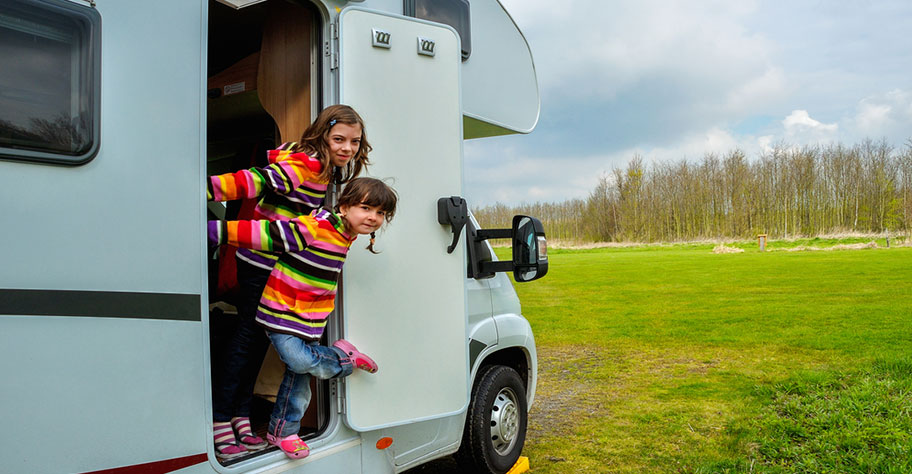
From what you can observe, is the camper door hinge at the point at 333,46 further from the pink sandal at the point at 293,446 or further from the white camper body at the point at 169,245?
the pink sandal at the point at 293,446

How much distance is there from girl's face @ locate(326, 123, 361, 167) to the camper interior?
12.9 inches

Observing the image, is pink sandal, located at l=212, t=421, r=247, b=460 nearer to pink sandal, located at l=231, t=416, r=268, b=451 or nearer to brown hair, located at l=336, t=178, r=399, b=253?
pink sandal, located at l=231, t=416, r=268, b=451

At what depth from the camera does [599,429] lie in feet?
16.9

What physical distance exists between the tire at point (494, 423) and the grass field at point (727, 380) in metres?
0.51

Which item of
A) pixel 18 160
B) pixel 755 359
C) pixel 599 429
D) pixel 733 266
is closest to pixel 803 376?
pixel 755 359

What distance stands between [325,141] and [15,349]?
124cm

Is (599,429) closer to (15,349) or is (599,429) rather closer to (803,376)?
(803,376)

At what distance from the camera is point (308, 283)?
93.4 inches

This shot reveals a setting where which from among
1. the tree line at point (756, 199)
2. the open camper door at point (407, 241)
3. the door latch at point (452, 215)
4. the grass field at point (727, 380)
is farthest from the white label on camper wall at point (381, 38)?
the tree line at point (756, 199)

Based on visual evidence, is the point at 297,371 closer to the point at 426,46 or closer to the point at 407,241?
the point at 407,241

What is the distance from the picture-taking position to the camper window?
3.06 m

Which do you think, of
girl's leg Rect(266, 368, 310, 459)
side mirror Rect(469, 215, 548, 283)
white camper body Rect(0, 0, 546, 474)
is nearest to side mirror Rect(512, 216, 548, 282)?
side mirror Rect(469, 215, 548, 283)

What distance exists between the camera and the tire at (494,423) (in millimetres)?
3604

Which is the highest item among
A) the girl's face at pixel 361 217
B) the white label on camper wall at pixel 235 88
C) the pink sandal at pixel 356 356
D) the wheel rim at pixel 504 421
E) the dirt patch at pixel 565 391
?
the white label on camper wall at pixel 235 88
